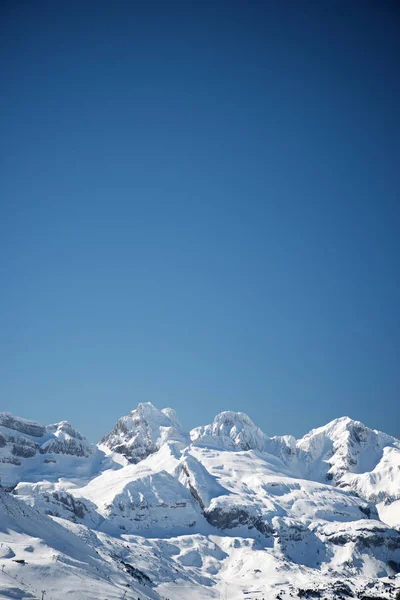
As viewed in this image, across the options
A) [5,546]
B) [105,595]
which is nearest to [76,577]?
[105,595]

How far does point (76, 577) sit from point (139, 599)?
34.0 metres

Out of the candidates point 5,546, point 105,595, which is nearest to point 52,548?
point 5,546

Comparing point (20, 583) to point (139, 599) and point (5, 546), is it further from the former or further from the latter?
point (139, 599)

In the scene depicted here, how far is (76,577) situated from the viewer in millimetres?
171375

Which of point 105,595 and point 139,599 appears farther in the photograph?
point 139,599

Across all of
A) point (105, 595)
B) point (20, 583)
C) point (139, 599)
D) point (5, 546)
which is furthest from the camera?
point (139, 599)

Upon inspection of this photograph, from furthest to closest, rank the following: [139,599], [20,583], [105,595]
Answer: [139,599] → [105,595] → [20,583]

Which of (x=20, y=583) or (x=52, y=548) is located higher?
(x=52, y=548)

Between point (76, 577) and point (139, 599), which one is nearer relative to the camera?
point (76, 577)

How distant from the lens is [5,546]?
177875 millimetres

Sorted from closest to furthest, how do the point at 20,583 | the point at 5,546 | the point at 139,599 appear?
the point at 20,583 → the point at 5,546 → the point at 139,599

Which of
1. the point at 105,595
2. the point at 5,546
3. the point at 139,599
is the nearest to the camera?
the point at 105,595

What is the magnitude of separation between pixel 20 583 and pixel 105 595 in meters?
28.1

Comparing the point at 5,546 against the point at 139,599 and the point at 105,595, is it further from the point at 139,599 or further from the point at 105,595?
the point at 139,599
